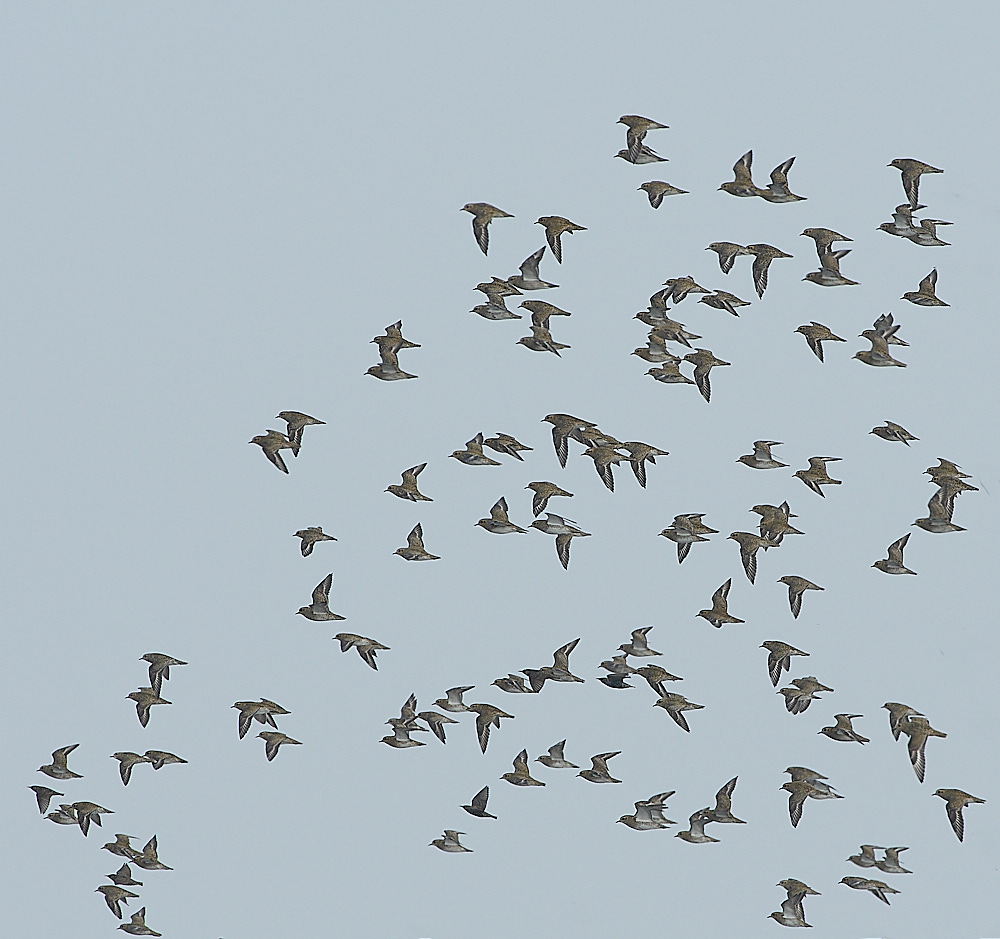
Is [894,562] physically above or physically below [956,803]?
above

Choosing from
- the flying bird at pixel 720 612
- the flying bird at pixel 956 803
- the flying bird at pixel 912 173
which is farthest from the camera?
the flying bird at pixel 720 612

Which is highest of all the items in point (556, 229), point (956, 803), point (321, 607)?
point (556, 229)

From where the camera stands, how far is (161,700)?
27672mm

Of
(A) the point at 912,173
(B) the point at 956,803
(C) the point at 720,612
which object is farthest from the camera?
(C) the point at 720,612

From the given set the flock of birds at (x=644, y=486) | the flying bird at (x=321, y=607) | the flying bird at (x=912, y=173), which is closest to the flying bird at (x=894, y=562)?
the flock of birds at (x=644, y=486)

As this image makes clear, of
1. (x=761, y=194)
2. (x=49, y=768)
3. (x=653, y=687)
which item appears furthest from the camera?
(x=49, y=768)

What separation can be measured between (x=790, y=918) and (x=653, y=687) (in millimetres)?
4534

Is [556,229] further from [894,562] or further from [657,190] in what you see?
[894,562]

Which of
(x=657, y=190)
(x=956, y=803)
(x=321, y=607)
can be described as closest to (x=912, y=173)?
(x=657, y=190)

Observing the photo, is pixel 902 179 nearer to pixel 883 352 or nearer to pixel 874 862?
pixel 883 352

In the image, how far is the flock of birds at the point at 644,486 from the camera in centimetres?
2538

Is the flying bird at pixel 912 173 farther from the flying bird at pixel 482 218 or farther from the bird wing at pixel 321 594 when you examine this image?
the bird wing at pixel 321 594

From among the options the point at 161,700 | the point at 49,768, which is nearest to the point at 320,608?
the point at 161,700

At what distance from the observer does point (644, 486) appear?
2714 centimetres
